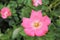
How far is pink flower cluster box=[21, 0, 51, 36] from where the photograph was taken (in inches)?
44.8

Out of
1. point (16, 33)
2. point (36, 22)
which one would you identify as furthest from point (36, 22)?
point (16, 33)

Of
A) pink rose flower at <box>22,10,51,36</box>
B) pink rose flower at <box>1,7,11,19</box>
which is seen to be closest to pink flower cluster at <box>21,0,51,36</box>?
pink rose flower at <box>22,10,51,36</box>

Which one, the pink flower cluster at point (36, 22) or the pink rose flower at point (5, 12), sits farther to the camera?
the pink rose flower at point (5, 12)

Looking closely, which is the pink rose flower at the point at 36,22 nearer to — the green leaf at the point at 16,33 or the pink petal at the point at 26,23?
the pink petal at the point at 26,23

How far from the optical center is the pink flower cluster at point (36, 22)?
1.14 meters

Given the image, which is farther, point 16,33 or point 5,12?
point 5,12

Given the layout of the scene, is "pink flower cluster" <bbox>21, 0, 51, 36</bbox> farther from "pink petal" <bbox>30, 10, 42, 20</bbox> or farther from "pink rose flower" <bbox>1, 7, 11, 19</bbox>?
"pink rose flower" <bbox>1, 7, 11, 19</bbox>

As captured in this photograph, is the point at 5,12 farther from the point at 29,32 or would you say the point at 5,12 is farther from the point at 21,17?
the point at 29,32

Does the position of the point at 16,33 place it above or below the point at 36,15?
below

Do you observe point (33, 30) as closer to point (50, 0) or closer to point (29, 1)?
point (29, 1)

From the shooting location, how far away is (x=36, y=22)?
3.94 ft

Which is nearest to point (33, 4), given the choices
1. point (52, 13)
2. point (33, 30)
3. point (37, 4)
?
point (37, 4)

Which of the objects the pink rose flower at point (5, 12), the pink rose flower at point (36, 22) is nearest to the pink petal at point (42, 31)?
the pink rose flower at point (36, 22)

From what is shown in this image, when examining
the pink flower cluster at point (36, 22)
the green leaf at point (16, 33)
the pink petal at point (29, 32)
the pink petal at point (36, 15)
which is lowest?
the green leaf at point (16, 33)
